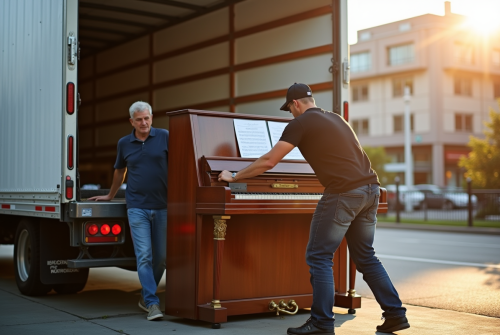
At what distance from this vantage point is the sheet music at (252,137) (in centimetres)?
628

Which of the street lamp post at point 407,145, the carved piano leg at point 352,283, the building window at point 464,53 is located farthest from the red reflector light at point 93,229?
the building window at point 464,53

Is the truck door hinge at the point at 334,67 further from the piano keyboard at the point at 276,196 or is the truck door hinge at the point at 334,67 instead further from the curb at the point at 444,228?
the curb at the point at 444,228

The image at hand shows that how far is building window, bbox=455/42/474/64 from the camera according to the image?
49094 mm

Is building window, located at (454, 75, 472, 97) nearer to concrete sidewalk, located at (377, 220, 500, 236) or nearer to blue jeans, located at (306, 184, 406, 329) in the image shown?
concrete sidewalk, located at (377, 220, 500, 236)

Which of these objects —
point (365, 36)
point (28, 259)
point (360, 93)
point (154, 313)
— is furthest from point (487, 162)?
point (365, 36)

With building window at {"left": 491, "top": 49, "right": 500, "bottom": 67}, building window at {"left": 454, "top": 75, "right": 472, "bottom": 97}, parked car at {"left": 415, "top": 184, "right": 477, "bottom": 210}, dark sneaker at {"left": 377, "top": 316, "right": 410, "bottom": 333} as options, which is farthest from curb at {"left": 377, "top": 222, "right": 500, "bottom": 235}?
building window at {"left": 491, "top": 49, "right": 500, "bottom": 67}

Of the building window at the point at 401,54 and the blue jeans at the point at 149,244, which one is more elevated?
the building window at the point at 401,54

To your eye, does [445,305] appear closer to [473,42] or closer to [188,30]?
[188,30]

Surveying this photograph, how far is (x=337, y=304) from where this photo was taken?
6613 millimetres

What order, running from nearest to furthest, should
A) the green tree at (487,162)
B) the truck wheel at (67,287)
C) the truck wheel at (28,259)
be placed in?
the truck wheel at (28,259), the truck wheel at (67,287), the green tree at (487,162)

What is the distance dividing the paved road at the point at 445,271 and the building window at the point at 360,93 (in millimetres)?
35675

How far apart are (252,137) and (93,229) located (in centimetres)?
175

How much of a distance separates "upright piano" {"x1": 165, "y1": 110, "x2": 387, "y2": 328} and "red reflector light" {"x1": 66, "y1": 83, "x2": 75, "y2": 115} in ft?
3.15

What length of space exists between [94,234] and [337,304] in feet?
8.02
